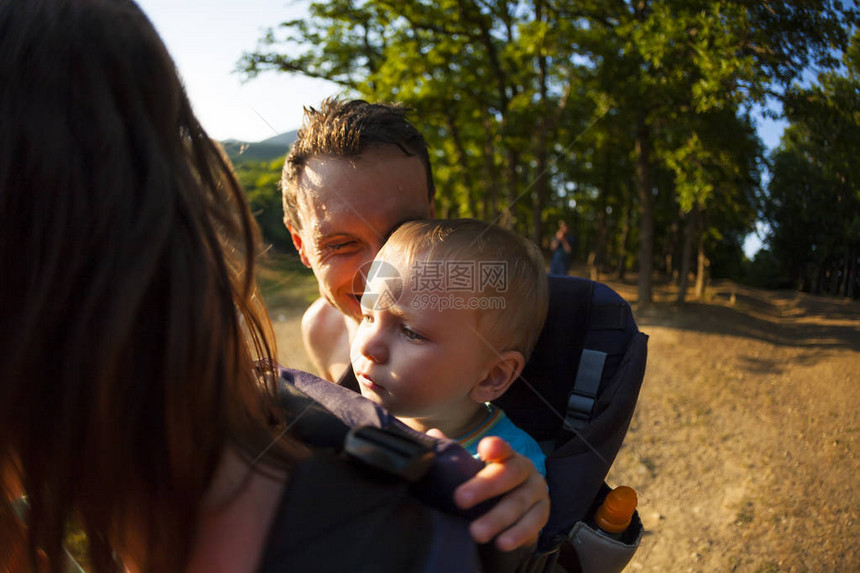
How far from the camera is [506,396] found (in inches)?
72.2

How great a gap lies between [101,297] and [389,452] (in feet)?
1.45

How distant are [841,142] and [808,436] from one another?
1605mm

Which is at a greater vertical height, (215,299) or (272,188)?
(272,188)

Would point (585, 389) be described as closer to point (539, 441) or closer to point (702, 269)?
point (539, 441)

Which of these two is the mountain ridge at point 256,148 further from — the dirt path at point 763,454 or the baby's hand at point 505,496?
the dirt path at point 763,454

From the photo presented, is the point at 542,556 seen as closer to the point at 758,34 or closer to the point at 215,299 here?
the point at 215,299

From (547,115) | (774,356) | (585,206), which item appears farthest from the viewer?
(585,206)

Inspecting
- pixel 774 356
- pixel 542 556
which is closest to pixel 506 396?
pixel 542 556

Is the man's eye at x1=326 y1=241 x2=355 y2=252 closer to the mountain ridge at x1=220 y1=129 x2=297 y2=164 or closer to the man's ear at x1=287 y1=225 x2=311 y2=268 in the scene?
the man's ear at x1=287 y1=225 x2=311 y2=268

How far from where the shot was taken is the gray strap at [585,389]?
5.26ft

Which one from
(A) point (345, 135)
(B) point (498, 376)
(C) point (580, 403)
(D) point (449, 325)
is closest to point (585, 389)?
(C) point (580, 403)

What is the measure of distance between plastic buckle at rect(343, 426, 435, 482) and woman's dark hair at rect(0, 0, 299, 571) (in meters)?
0.20

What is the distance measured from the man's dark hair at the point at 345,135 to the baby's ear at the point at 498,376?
37.2 inches

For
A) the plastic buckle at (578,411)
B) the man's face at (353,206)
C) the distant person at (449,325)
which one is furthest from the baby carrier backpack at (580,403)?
the man's face at (353,206)
